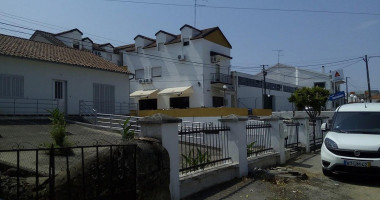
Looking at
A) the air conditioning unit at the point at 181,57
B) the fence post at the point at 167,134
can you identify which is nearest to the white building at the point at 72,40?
the air conditioning unit at the point at 181,57

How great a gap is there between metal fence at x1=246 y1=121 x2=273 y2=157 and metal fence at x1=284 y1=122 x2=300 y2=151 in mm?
2716

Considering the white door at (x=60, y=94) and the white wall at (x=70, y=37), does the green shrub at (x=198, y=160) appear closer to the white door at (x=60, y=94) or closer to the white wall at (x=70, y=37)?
the white door at (x=60, y=94)

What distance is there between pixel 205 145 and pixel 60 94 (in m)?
16.0

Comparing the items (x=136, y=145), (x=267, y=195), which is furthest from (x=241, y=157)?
(x=136, y=145)

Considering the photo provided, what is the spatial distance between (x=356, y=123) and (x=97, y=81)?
60.7 feet

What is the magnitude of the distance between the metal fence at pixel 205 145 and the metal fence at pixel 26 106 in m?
12.8

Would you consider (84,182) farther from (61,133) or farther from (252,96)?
(252,96)

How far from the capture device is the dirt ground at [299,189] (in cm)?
714

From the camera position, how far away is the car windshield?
9133 mm

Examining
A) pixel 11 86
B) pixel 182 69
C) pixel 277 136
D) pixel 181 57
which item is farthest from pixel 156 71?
pixel 277 136

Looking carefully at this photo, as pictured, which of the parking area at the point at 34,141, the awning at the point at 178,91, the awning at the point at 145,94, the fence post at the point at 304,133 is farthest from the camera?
the awning at the point at 145,94

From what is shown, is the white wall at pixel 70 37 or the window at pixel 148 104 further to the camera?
the window at pixel 148 104

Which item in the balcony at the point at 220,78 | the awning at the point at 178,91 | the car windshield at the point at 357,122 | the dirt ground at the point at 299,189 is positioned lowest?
the dirt ground at the point at 299,189

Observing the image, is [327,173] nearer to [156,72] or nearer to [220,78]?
[220,78]
